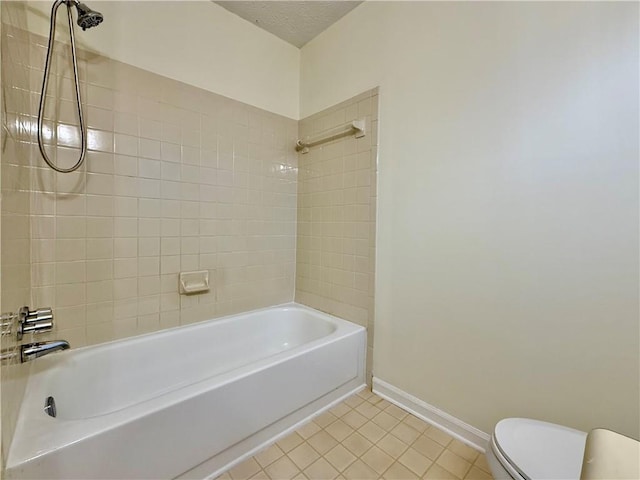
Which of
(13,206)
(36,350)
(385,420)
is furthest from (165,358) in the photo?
(385,420)

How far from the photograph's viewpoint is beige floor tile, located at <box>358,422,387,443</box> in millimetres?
1406

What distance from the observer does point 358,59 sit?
1.86 meters

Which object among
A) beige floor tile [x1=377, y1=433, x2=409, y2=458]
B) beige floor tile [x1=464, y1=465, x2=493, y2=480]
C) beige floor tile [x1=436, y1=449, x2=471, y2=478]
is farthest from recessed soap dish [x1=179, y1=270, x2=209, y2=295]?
beige floor tile [x1=464, y1=465, x2=493, y2=480]

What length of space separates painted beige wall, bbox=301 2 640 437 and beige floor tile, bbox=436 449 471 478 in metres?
0.20

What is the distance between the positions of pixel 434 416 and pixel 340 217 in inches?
51.0

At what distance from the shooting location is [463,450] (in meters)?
1.34

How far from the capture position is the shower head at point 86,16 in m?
1.21

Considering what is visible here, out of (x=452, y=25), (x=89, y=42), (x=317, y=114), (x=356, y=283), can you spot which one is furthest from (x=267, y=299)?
(x=452, y=25)

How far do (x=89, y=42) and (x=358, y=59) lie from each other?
1.50 metres

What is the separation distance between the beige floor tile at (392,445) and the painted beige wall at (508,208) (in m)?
0.29

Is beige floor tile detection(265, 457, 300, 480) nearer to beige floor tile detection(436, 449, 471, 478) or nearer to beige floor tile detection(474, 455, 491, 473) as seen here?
beige floor tile detection(436, 449, 471, 478)

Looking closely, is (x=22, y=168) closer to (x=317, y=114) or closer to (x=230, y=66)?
(x=230, y=66)

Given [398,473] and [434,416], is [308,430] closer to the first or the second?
[398,473]

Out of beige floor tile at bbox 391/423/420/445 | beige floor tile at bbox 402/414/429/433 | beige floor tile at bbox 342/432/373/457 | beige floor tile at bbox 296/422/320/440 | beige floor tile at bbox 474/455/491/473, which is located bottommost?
Result: beige floor tile at bbox 474/455/491/473
